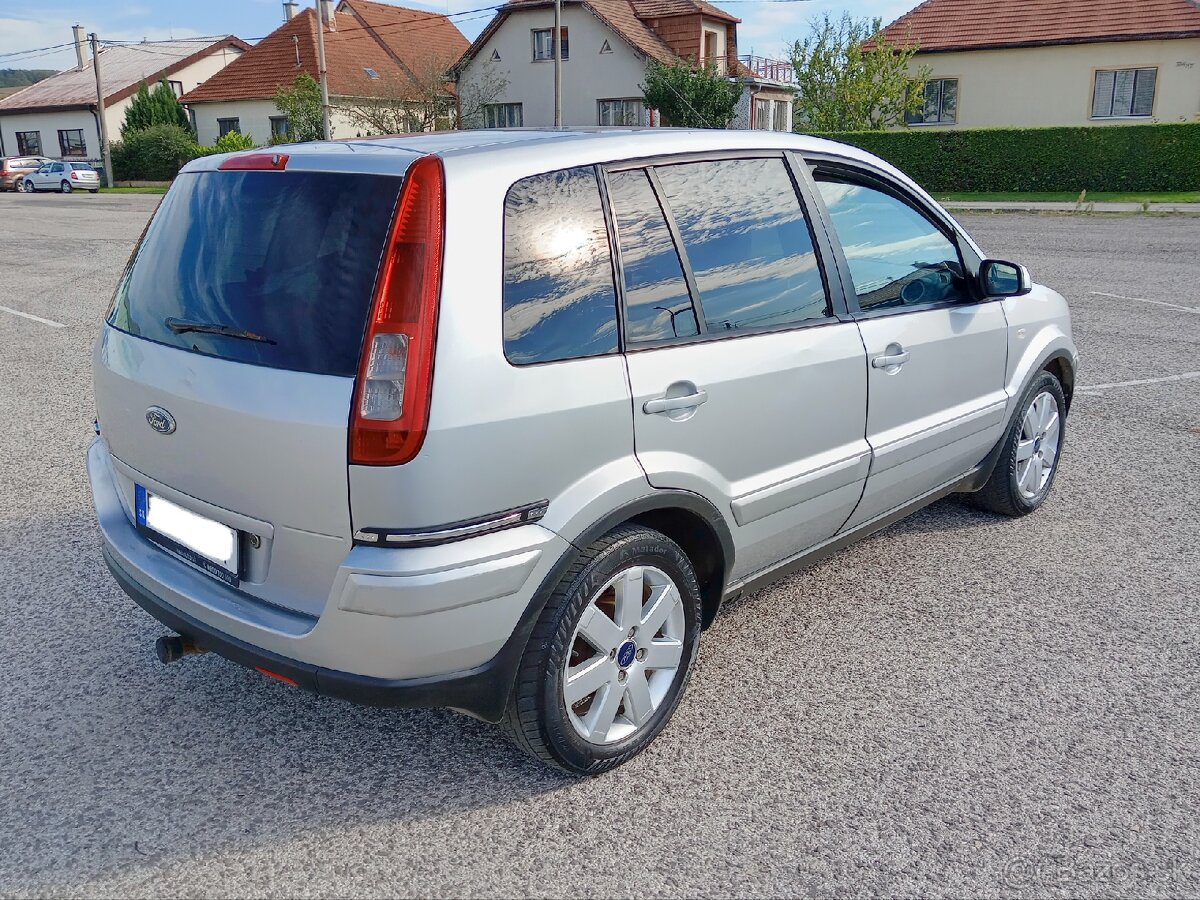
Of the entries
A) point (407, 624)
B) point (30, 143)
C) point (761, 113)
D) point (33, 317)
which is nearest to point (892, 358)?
point (407, 624)

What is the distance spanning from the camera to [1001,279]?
168 inches

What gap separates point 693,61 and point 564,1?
19.6 feet

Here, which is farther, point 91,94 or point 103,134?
point 91,94

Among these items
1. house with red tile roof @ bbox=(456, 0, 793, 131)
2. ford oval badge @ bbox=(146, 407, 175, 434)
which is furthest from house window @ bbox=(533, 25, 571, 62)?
ford oval badge @ bbox=(146, 407, 175, 434)

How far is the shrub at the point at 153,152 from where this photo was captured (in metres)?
46.6

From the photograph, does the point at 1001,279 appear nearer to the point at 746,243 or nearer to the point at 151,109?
the point at 746,243

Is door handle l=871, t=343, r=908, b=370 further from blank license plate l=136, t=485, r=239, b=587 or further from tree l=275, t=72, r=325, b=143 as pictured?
tree l=275, t=72, r=325, b=143

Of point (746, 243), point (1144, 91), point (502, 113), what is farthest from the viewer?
point (502, 113)

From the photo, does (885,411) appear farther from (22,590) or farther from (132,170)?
(132,170)

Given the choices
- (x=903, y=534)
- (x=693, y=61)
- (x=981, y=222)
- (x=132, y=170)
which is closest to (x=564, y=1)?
(x=693, y=61)

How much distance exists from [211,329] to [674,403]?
49.7 inches

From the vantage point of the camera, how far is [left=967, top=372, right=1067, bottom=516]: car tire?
4754 millimetres

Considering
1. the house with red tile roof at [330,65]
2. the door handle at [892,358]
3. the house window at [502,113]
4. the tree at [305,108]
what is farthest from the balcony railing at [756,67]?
the door handle at [892,358]

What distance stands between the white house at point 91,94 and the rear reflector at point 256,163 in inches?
2271
